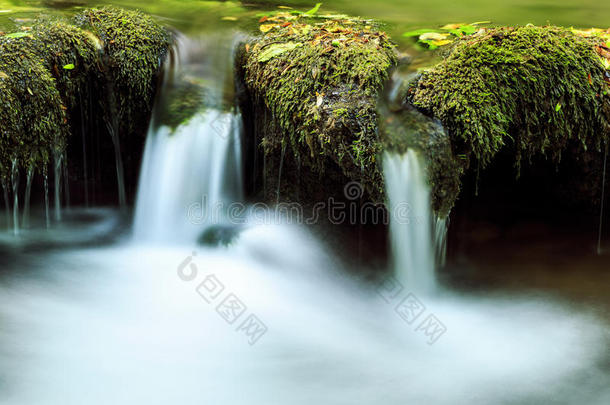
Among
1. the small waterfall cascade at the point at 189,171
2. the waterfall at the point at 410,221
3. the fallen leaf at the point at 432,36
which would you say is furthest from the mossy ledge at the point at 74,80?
the waterfall at the point at 410,221

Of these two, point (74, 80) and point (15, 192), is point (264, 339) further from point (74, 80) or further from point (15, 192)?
point (74, 80)

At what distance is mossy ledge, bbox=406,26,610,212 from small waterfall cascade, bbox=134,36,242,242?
1514 mm

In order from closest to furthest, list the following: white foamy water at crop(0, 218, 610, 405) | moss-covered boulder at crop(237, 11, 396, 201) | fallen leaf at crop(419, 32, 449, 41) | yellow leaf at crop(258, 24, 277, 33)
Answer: white foamy water at crop(0, 218, 610, 405) → moss-covered boulder at crop(237, 11, 396, 201) → fallen leaf at crop(419, 32, 449, 41) → yellow leaf at crop(258, 24, 277, 33)

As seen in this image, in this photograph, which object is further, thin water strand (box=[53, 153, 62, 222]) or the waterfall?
thin water strand (box=[53, 153, 62, 222])

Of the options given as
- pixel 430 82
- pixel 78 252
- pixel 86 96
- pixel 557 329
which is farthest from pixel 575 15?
pixel 78 252

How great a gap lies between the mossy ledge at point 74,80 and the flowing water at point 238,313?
29cm

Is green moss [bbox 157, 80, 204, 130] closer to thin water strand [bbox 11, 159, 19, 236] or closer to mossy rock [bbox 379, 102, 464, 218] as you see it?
thin water strand [bbox 11, 159, 19, 236]

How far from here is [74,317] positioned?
3021 millimetres

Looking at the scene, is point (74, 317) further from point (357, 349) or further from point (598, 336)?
point (598, 336)

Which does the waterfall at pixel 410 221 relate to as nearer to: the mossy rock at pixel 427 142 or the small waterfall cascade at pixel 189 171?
the mossy rock at pixel 427 142

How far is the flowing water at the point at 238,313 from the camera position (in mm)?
2576

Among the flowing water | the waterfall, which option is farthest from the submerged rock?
the waterfall

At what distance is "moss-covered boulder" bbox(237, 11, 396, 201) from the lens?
3039 millimetres

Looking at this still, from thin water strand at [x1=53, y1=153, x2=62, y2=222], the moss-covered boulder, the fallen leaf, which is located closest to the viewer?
the moss-covered boulder
